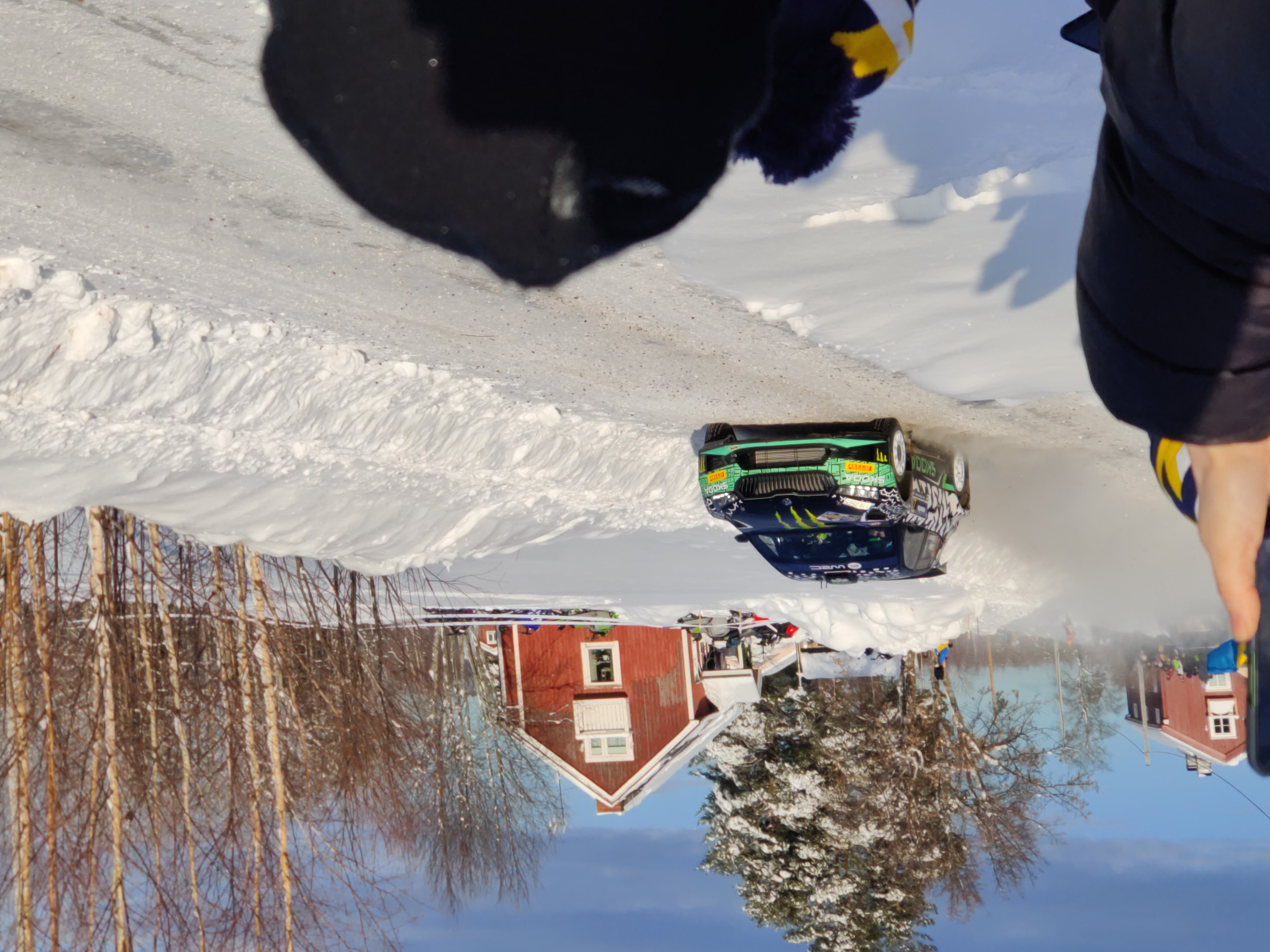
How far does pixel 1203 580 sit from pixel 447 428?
6093mm

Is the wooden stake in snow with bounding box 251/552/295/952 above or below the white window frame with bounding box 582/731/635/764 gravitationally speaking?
above

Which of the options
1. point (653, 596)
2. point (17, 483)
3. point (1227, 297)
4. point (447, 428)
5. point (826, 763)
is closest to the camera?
point (1227, 297)

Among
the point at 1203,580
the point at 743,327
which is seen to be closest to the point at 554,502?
the point at 743,327

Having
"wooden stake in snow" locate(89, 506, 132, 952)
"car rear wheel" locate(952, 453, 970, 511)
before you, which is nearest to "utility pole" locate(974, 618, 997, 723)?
"car rear wheel" locate(952, 453, 970, 511)

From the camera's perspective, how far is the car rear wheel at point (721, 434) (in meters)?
6.97

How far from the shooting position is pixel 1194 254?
115 cm

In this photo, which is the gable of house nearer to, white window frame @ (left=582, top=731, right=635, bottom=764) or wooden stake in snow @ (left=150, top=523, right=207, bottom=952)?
white window frame @ (left=582, top=731, right=635, bottom=764)

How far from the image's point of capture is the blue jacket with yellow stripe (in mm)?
3832

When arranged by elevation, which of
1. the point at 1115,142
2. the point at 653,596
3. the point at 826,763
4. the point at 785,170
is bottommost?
the point at 826,763

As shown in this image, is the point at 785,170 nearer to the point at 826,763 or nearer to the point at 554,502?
the point at 554,502

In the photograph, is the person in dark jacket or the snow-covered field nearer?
the person in dark jacket

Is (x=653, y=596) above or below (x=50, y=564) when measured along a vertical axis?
below

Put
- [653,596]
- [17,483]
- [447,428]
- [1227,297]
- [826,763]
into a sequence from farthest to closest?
1. [826,763]
2. [653,596]
3. [447,428]
4. [17,483]
5. [1227,297]

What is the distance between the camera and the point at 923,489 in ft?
22.9
